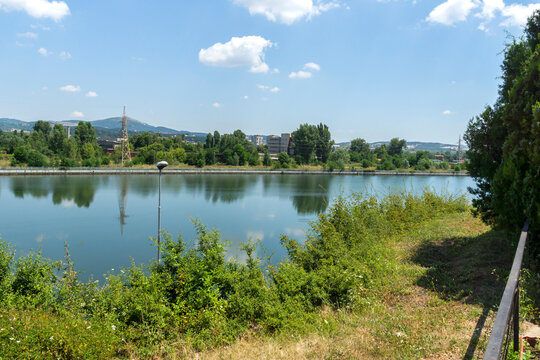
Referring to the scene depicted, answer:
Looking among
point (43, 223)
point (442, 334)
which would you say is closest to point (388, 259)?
point (442, 334)

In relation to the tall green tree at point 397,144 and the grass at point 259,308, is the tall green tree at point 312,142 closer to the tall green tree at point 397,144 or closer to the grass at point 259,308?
the tall green tree at point 397,144

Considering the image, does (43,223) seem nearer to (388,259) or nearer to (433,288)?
(388,259)

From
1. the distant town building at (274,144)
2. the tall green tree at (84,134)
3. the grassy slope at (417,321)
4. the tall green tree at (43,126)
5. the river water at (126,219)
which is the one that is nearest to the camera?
the grassy slope at (417,321)

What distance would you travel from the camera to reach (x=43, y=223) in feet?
69.5

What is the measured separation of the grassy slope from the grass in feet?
0.06

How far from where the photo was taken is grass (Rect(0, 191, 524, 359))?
13.5 ft

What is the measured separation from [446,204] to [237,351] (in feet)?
44.4

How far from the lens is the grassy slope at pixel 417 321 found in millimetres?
3885

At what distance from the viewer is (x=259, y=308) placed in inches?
215

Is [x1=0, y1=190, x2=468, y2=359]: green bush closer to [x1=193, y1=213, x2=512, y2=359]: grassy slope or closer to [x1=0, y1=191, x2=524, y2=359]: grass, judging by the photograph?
[x1=0, y1=191, x2=524, y2=359]: grass

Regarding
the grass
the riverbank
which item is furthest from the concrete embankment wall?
the grass

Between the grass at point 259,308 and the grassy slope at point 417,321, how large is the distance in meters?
0.02

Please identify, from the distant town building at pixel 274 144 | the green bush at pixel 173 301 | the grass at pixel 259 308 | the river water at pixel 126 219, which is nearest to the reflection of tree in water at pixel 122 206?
the river water at pixel 126 219

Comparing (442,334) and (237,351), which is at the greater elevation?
(442,334)
